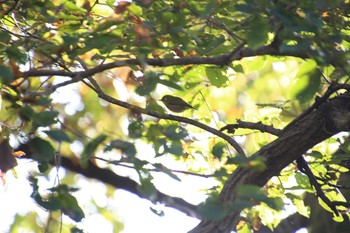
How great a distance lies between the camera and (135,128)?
176cm

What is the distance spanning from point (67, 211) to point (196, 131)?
906 millimetres

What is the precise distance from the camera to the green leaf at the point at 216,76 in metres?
2.34

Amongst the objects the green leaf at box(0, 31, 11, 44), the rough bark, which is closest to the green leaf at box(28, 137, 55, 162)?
the green leaf at box(0, 31, 11, 44)

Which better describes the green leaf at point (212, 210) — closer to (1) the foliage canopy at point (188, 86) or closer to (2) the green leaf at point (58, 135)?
(1) the foliage canopy at point (188, 86)

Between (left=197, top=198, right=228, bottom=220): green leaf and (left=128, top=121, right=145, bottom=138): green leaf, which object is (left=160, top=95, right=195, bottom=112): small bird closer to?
(left=128, top=121, right=145, bottom=138): green leaf

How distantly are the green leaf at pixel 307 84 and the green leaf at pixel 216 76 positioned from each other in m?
0.68

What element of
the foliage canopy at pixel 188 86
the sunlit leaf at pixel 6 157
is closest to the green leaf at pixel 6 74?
the foliage canopy at pixel 188 86

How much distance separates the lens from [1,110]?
269cm

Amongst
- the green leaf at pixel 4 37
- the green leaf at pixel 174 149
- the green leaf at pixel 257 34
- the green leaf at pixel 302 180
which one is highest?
the green leaf at pixel 257 34

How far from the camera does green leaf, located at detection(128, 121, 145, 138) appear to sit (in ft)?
5.50

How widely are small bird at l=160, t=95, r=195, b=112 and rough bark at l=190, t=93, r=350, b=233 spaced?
27 centimetres

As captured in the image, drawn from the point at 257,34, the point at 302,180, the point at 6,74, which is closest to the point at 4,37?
the point at 6,74

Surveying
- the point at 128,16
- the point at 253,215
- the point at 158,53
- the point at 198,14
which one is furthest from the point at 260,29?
the point at 253,215

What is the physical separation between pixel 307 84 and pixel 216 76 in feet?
2.43
